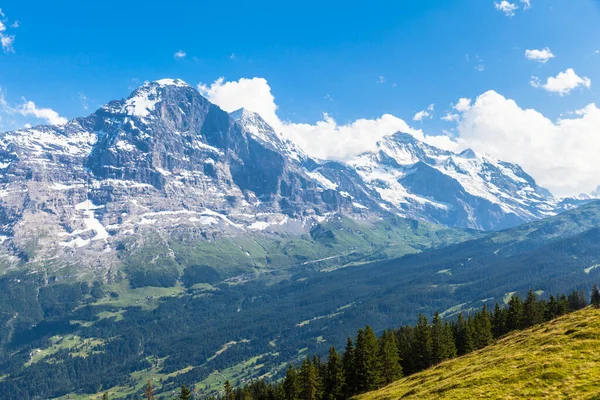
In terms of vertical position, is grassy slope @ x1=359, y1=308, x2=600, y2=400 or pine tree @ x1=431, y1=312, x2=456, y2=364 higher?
grassy slope @ x1=359, y1=308, x2=600, y2=400

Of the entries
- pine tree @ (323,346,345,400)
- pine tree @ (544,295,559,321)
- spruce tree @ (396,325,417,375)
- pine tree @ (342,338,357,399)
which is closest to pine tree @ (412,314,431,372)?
spruce tree @ (396,325,417,375)

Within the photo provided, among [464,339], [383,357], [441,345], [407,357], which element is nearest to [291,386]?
[383,357]

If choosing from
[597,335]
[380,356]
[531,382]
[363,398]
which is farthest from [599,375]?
[380,356]

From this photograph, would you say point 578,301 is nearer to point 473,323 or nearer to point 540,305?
point 540,305

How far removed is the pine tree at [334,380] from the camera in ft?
285

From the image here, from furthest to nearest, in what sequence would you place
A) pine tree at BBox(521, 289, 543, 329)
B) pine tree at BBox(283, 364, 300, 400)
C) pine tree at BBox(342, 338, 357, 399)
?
pine tree at BBox(521, 289, 543, 329), pine tree at BBox(283, 364, 300, 400), pine tree at BBox(342, 338, 357, 399)

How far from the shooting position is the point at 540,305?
116562 millimetres

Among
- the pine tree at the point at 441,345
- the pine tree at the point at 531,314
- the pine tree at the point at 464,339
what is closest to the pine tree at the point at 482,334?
the pine tree at the point at 464,339

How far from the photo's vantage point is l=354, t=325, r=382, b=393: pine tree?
84125mm

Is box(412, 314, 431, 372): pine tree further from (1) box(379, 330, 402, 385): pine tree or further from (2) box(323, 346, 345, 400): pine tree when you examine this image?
(2) box(323, 346, 345, 400): pine tree

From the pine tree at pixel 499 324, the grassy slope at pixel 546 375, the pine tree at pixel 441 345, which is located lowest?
the pine tree at pixel 499 324

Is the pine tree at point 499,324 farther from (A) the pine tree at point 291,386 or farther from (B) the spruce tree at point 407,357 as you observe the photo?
(A) the pine tree at point 291,386

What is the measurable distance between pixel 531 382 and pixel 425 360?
62.4m

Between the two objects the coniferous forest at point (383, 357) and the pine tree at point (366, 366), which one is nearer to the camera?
the pine tree at point (366, 366)
